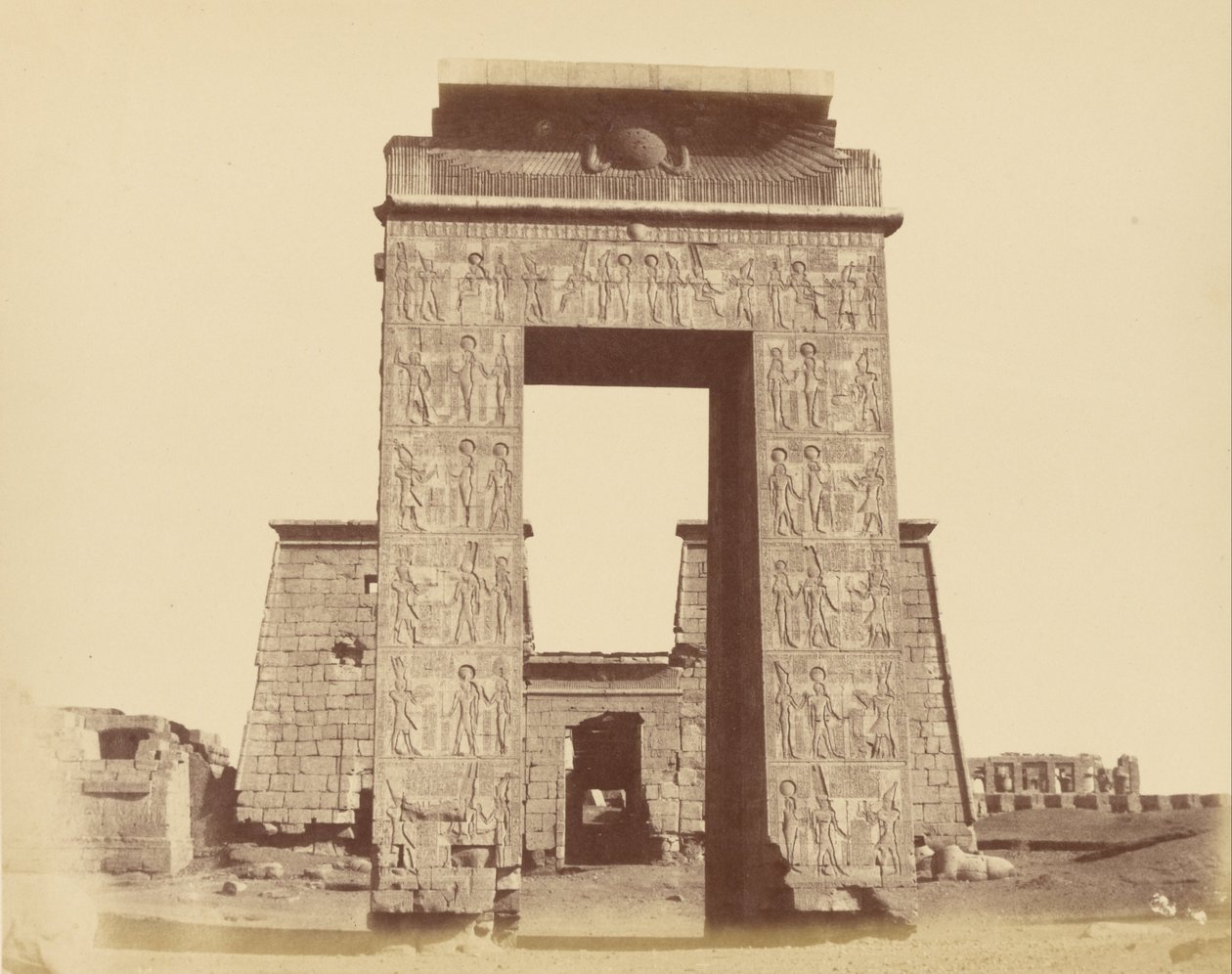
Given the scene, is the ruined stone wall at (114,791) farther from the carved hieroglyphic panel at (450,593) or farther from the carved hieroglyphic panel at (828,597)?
the carved hieroglyphic panel at (828,597)

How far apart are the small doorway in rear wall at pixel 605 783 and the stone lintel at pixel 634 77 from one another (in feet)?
46.5

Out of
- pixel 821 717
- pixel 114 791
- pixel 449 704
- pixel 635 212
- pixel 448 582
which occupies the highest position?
pixel 635 212

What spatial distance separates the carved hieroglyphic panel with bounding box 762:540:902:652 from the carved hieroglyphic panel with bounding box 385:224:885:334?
179 cm

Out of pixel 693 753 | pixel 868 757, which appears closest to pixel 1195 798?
pixel 693 753

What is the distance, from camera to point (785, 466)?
12.1 meters

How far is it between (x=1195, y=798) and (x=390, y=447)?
65.3ft

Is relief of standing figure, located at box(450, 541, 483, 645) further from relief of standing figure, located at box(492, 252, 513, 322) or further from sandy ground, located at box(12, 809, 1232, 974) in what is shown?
sandy ground, located at box(12, 809, 1232, 974)

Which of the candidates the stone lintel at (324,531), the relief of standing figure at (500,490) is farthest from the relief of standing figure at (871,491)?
the stone lintel at (324,531)

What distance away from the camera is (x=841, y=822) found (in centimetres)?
1141

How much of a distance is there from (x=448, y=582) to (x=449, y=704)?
917 mm

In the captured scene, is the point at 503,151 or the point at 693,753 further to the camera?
the point at 693,753

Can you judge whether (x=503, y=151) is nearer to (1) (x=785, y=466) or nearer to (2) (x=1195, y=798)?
(1) (x=785, y=466)

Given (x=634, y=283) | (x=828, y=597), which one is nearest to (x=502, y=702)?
(x=828, y=597)

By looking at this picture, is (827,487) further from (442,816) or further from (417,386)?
(442,816)
